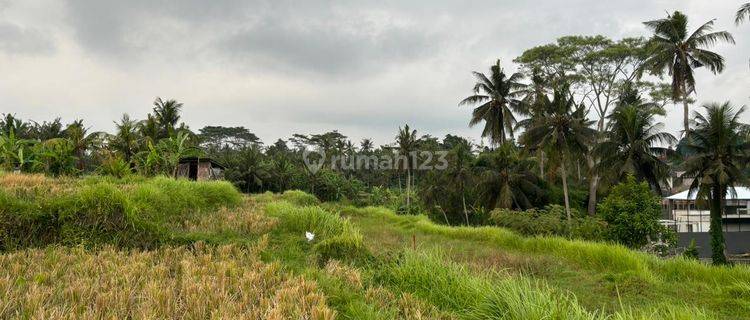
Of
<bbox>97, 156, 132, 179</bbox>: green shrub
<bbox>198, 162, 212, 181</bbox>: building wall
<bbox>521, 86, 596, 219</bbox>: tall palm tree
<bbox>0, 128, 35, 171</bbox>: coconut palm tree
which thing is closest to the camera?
A: <bbox>97, 156, 132, 179</bbox>: green shrub

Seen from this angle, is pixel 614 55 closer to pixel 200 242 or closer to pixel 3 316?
pixel 200 242

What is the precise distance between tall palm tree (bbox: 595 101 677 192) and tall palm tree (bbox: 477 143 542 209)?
18.6ft

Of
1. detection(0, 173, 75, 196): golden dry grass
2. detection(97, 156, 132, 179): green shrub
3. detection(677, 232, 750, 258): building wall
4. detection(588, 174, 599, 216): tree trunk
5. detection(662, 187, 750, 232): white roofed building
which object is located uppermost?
detection(97, 156, 132, 179): green shrub

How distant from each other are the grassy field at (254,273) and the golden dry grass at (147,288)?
19 millimetres

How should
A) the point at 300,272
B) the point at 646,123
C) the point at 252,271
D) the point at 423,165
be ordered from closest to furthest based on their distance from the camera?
the point at 252,271
the point at 300,272
the point at 646,123
the point at 423,165

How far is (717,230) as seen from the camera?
20.3m

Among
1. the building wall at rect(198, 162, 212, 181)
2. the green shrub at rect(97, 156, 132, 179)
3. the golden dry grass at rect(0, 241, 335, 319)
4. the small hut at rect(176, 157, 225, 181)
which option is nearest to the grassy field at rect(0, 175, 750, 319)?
the golden dry grass at rect(0, 241, 335, 319)

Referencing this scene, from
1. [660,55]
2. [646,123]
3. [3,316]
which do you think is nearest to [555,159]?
[646,123]

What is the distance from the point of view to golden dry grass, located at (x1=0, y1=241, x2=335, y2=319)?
3756mm

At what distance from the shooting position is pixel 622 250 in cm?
1244

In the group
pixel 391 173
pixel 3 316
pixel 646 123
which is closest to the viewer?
pixel 3 316

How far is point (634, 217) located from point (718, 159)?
5968 millimetres

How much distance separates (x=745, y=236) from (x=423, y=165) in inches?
1032

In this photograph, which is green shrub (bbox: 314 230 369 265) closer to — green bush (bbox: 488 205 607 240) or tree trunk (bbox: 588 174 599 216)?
green bush (bbox: 488 205 607 240)
